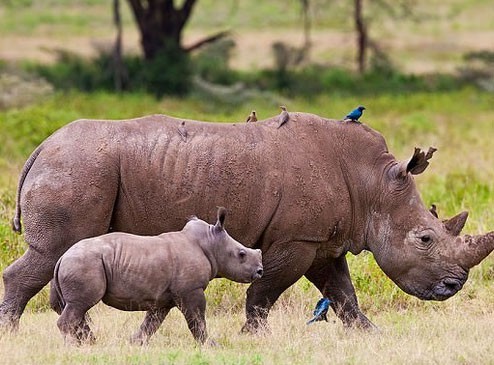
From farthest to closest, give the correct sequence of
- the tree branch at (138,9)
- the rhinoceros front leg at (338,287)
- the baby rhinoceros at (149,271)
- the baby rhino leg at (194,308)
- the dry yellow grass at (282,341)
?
1. the tree branch at (138,9)
2. the rhinoceros front leg at (338,287)
3. the baby rhino leg at (194,308)
4. the baby rhinoceros at (149,271)
5. the dry yellow grass at (282,341)

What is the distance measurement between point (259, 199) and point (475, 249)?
1.69 m

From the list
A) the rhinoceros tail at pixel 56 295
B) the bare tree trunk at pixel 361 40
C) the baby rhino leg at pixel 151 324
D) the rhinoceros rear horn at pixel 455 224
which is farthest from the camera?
the bare tree trunk at pixel 361 40

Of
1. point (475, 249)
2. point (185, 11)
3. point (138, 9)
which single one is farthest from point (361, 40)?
point (475, 249)

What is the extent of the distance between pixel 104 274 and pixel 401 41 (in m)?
39.7

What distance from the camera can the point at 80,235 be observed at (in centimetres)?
895

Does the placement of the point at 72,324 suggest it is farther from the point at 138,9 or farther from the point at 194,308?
the point at 138,9

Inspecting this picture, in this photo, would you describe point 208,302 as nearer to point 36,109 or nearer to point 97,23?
point 36,109

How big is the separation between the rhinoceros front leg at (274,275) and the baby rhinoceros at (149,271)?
1.85ft

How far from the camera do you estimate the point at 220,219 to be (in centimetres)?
879

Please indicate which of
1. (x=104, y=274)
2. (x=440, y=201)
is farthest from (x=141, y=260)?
(x=440, y=201)

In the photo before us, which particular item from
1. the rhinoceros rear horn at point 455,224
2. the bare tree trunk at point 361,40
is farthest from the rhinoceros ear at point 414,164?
the bare tree trunk at point 361,40

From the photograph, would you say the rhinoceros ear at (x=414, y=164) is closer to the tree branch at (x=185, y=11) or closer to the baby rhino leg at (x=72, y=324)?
the baby rhino leg at (x=72, y=324)

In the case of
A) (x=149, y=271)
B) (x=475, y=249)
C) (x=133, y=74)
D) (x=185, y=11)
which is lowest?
(x=133, y=74)

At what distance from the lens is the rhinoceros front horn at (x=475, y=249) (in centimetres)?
960
